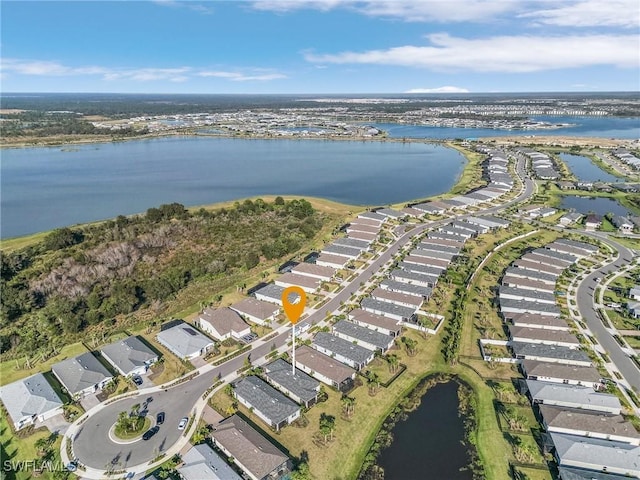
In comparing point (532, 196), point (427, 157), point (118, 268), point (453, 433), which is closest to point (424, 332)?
point (453, 433)

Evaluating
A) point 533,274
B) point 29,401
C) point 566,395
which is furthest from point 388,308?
point 29,401

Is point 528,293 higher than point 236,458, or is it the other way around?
point 528,293

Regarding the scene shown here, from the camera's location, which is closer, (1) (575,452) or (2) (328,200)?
(1) (575,452)

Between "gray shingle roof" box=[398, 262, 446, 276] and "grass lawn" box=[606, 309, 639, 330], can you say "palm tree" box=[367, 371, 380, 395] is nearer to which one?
"gray shingle roof" box=[398, 262, 446, 276]

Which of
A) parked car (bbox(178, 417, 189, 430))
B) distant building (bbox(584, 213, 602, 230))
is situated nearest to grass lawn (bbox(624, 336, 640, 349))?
distant building (bbox(584, 213, 602, 230))

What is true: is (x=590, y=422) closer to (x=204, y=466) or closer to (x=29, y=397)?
(x=204, y=466)

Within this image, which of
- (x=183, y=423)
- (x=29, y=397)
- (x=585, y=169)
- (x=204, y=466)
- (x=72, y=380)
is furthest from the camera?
(x=585, y=169)

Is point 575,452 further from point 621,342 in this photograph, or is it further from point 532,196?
point 532,196
